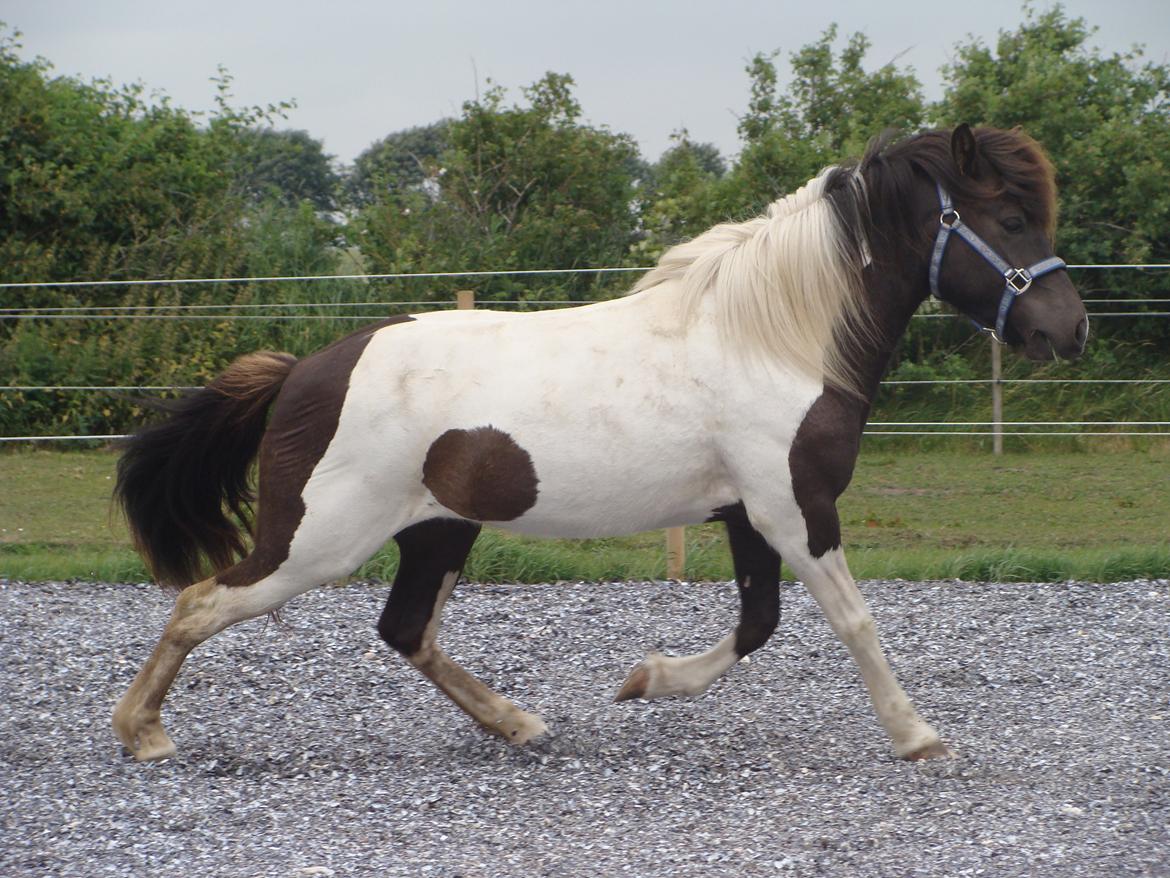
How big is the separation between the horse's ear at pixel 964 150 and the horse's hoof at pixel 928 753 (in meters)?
1.75

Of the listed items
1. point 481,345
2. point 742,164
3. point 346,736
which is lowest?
point 346,736

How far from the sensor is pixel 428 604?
177 inches

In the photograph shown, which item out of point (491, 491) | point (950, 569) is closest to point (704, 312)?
point (491, 491)

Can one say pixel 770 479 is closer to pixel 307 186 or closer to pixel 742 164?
pixel 742 164

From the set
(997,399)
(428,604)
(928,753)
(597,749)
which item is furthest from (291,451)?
(997,399)

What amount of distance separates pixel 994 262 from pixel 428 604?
7.06ft

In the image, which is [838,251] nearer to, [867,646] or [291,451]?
[867,646]

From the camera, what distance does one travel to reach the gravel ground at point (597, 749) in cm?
333

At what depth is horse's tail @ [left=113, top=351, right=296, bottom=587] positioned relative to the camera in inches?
176

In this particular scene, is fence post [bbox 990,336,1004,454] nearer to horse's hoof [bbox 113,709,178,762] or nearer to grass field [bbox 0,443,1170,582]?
grass field [bbox 0,443,1170,582]

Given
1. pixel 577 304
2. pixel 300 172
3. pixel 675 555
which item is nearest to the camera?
pixel 675 555

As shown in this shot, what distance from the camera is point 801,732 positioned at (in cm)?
442

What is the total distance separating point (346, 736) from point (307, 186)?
3900 cm

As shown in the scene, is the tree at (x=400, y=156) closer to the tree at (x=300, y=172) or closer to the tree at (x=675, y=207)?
the tree at (x=300, y=172)
